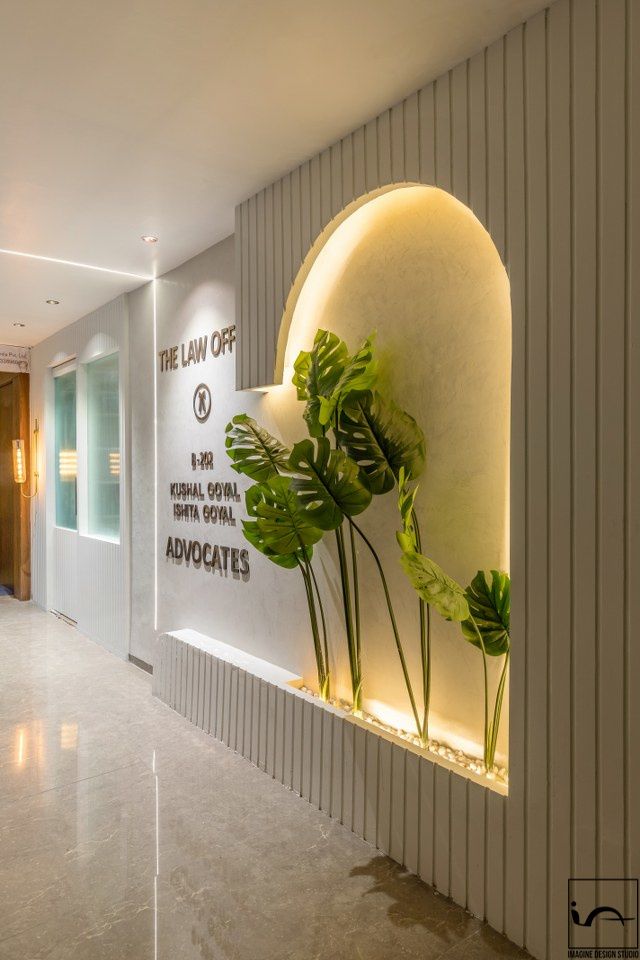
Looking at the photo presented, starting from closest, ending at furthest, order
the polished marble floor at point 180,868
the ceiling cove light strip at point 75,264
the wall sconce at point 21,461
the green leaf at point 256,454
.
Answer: the polished marble floor at point 180,868 → the green leaf at point 256,454 → the ceiling cove light strip at point 75,264 → the wall sconce at point 21,461

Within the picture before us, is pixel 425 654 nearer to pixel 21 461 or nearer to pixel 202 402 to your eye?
pixel 202 402

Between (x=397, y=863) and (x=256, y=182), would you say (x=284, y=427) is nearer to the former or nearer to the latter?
(x=256, y=182)

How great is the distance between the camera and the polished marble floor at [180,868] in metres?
2.18

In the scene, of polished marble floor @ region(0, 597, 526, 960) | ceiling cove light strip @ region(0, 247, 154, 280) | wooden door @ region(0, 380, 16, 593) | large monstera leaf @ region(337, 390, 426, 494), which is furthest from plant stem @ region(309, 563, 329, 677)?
wooden door @ region(0, 380, 16, 593)

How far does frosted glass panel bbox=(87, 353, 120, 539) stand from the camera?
6.03 metres

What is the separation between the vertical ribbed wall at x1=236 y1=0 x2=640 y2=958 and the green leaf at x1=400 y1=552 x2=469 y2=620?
19cm

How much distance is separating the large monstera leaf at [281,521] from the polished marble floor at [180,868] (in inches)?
47.2

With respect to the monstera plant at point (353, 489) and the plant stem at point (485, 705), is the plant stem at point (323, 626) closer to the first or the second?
the monstera plant at point (353, 489)

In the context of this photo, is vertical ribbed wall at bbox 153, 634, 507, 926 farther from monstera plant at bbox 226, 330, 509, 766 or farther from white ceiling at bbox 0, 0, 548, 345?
white ceiling at bbox 0, 0, 548, 345

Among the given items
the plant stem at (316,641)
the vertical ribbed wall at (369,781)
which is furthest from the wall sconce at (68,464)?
the plant stem at (316,641)

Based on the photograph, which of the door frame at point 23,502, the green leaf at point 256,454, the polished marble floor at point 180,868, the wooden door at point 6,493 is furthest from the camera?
the wooden door at point 6,493

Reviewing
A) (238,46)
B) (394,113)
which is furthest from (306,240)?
(238,46)

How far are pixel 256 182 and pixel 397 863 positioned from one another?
3243mm

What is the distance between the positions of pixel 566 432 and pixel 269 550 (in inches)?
60.7
